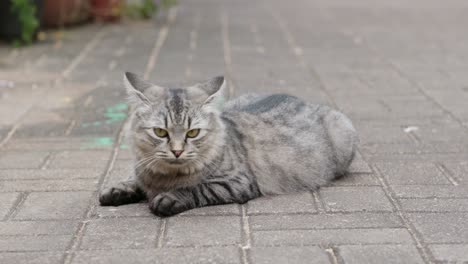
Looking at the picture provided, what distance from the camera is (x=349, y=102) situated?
23.0 feet

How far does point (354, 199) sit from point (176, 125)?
3.83 feet

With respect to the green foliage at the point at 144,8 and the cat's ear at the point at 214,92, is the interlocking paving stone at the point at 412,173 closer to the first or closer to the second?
the cat's ear at the point at 214,92

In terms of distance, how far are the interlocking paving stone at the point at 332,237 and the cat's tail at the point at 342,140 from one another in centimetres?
97

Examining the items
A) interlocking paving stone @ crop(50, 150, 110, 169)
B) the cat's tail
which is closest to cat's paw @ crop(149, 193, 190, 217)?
interlocking paving stone @ crop(50, 150, 110, 169)

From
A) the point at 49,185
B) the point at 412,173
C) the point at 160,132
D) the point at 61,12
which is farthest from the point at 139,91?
the point at 61,12

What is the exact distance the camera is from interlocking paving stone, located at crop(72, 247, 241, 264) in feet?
11.8

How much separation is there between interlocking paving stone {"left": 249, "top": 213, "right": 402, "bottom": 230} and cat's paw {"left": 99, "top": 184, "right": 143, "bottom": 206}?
2.36 ft

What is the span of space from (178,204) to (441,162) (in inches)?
78.7

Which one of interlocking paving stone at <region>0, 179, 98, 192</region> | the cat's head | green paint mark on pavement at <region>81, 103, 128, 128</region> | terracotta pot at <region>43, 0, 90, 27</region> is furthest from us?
terracotta pot at <region>43, 0, 90, 27</region>

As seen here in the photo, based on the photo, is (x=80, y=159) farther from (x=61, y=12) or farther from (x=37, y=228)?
(x=61, y=12)

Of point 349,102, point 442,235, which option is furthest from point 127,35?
point 442,235

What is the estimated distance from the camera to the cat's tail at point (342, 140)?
16.1 feet

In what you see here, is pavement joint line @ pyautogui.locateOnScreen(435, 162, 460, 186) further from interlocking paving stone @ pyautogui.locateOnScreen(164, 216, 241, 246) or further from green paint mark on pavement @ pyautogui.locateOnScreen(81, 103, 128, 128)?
green paint mark on pavement @ pyautogui.locateOnScreen(81, 103, 128, 128)

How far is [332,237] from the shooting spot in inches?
153
